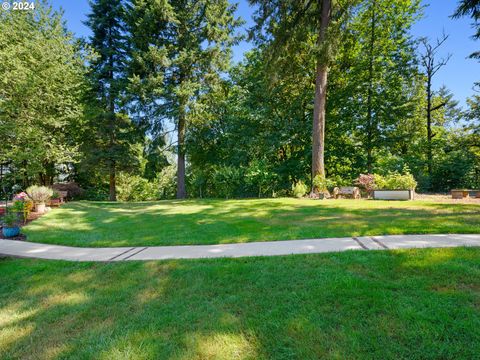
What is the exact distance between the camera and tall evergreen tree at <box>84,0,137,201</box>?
56.1ft

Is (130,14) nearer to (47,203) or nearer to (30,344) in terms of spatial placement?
(47,203)

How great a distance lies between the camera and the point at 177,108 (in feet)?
51.2

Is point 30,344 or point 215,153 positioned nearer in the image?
point 30,344

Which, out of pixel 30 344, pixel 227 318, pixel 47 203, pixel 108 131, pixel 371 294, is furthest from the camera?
pixel 108 131

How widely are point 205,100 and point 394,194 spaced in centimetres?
1248

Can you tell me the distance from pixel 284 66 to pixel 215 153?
7354 mm

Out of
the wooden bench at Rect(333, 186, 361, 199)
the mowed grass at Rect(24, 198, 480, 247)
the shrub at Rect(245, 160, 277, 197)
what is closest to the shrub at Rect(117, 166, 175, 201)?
the shrub at Rect(245, 160, 277, 197)

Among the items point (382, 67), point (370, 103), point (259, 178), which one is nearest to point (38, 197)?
point (259, 178)

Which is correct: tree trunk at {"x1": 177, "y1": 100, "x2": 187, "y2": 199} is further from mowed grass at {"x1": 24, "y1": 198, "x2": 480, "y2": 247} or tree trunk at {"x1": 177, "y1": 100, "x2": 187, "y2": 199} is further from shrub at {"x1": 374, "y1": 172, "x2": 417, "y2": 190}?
shrub at {"x1": 374, "y1": 172, "x2": 417, "y2": 190}

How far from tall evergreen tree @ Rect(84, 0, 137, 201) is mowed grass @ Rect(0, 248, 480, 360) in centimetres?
1504

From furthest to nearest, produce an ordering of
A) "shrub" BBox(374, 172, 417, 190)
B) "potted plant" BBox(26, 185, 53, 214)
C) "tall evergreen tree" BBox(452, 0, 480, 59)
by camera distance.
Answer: "shrub" BBox(374, 172, 417, 190) < "potted plant" BBox(26, 185, 53, 214) < "tall evergreen tree" BBox(452, 0, 480, 59)

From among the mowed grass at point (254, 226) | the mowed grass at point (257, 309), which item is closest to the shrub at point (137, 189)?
the mowed grass at point (254, 226)

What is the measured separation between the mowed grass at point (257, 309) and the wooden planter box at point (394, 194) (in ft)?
23.8

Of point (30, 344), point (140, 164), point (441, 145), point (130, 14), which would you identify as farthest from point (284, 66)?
point (30, 344)
